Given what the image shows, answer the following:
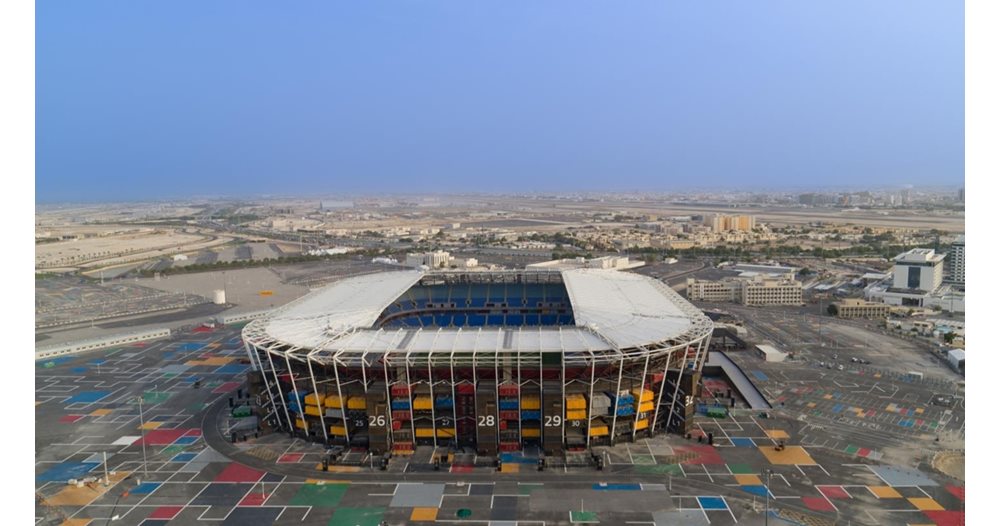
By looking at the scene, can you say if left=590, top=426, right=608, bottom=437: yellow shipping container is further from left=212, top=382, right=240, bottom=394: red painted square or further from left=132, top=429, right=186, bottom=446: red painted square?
left=212, top=382, right=240, bottom=394: red painted square

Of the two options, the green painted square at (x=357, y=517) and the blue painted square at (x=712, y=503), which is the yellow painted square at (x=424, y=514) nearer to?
the green painted square at (x=357, y=517)

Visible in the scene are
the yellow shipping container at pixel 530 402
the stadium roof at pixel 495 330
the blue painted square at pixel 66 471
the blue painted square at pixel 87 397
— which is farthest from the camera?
the blue painted square at pixel 87 397

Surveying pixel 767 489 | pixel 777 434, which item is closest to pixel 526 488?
pixel 767 489

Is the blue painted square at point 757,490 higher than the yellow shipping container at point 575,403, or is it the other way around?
the yellow shipping container at point 575,403

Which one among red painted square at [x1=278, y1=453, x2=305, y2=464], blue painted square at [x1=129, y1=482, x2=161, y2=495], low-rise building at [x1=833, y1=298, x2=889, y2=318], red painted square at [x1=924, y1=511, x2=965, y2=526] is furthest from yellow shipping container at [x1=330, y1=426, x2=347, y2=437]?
low-rise building at [x1=833, y1=298, x2=889, y2=318]

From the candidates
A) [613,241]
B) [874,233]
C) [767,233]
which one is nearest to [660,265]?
[613,241]

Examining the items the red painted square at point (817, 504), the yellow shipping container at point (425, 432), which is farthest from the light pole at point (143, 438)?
the red painted square at point (817, 504)

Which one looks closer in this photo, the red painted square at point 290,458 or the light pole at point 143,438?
the light pole at point 143,438
